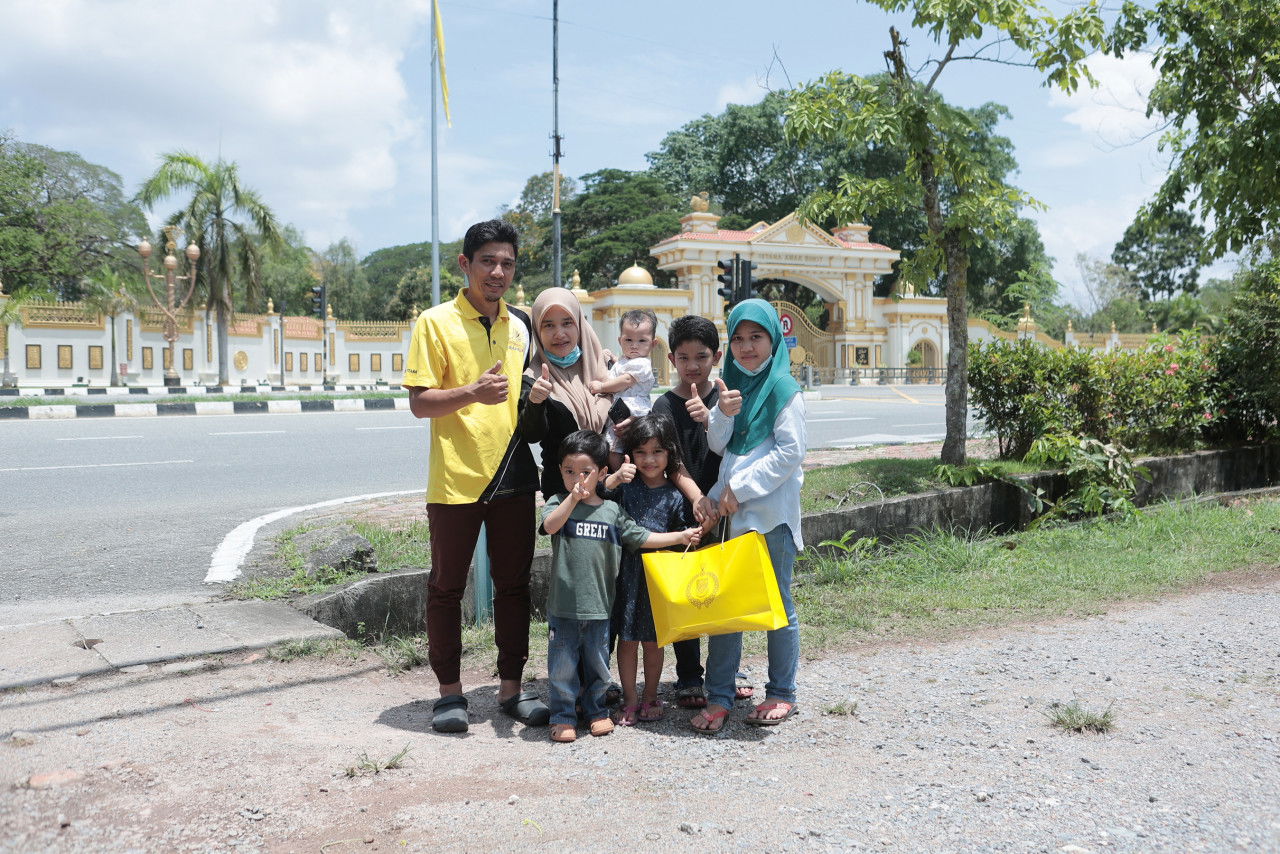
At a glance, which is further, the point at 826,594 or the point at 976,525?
the point at 976,525

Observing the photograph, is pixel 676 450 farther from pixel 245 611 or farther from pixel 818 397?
pixel 818 397

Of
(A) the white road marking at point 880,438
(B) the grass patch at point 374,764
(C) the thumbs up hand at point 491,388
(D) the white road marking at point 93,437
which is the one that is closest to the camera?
(B) the grass patch at point 374,764

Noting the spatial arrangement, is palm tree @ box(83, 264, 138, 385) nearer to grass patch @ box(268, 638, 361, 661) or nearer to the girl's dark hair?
grass patch @ box(268, 638, 361, 661)

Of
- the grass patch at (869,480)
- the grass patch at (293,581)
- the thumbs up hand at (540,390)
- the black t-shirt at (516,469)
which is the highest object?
the thumbs up hand at (540,390)

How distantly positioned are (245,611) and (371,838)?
80.8 inches

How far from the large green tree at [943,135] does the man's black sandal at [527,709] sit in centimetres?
452

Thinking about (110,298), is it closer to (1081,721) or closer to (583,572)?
(583,572)

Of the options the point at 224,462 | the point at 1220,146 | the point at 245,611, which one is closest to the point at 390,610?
the point at 245,611

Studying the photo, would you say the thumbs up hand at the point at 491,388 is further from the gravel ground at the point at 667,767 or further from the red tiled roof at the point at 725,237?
the red tiled roof at the point at 725,237

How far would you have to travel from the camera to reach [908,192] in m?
7.46

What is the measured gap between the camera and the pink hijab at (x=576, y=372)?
132 inches

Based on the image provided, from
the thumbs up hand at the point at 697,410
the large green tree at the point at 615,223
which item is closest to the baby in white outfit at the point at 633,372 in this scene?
the thumbs up hand at the point at 697,410

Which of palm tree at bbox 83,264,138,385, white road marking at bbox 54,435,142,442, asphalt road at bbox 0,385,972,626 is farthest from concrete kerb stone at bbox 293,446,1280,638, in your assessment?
palm tree at bbox 83,264,138,385

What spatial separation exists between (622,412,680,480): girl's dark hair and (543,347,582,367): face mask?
30 cm
